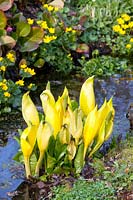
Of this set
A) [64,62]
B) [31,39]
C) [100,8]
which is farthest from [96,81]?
[100,8]

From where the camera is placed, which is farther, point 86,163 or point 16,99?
point 16,99

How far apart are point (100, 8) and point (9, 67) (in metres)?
1.90

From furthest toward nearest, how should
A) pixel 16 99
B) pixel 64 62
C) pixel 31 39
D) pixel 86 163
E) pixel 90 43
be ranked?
pixel 90 43
pixel 64 62
pixel 31 39
pixel 16 99
pixel 86 163

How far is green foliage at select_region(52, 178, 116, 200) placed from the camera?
3656mm

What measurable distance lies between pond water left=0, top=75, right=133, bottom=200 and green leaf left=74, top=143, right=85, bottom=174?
45 cm

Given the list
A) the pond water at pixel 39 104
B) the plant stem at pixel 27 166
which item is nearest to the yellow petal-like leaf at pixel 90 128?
the plant stem at pixel 27 166

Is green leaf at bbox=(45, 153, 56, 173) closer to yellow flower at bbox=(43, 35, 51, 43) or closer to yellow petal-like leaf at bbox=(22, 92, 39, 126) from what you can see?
yellow petal-like leaf at bbox=(22, 92, 39, 126)

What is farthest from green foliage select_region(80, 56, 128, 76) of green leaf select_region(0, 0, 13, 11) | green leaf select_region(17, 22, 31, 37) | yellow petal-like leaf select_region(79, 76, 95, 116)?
yellow petal-like leaf select_region(79, 76, 95, 116)

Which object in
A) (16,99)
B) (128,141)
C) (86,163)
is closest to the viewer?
(86,163)

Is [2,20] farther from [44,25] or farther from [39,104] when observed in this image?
[39,104]

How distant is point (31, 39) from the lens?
19.2ft

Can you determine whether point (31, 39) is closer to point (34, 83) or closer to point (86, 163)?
point (34, 83)

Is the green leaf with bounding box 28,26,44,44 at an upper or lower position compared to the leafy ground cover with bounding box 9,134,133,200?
upper

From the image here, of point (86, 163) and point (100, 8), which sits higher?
point (100, 8)
